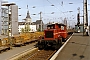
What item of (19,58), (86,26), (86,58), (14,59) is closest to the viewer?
(86,58)

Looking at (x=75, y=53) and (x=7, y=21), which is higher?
(x=7, y=21)

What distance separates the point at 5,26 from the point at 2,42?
55965 millimetres

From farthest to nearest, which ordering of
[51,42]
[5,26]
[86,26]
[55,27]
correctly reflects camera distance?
[5,26] → [86,26] → [55,27] → [51,42]

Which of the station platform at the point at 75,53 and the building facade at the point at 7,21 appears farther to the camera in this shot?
the building facade at the point at 7,21

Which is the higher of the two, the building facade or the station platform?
the building facade

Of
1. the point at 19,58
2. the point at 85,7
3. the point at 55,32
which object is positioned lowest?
the point at 19,58

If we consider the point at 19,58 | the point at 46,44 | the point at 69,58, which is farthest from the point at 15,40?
the point at 69,58

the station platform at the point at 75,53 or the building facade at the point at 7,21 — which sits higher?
the building facade at the point at 7,21

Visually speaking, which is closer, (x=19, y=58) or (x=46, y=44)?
(x=19, y=58)

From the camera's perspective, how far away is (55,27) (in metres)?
20.0

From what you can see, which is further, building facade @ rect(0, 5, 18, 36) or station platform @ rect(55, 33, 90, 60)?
building facade @ rect(0, 5, 18, 36)

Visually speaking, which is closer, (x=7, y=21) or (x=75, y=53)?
(x=75, y=53)

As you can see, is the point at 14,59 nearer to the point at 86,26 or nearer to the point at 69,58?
the point at 69,58

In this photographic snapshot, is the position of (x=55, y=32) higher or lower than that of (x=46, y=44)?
higher
